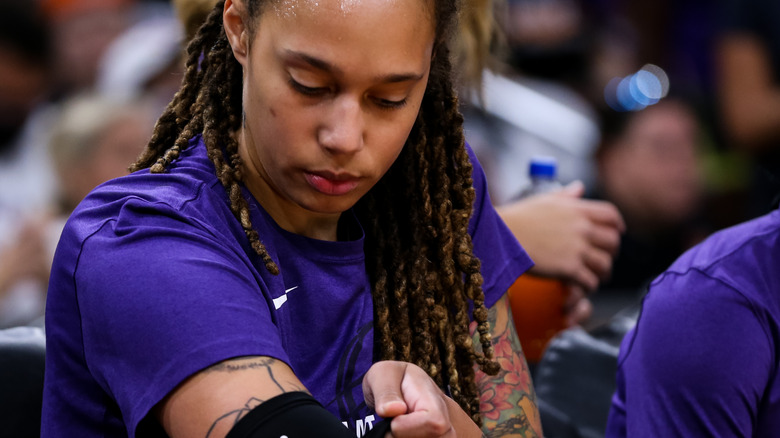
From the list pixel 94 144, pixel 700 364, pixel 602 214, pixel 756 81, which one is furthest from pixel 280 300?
pixel 756 81

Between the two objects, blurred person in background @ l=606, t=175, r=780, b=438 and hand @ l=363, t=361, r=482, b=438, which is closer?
hand @ l=363, t=361, r=482, b=438

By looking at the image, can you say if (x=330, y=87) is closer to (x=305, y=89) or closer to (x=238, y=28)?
(x=305, y=89)

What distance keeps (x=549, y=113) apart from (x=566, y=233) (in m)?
2.54

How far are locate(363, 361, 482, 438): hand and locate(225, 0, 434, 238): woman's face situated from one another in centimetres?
29

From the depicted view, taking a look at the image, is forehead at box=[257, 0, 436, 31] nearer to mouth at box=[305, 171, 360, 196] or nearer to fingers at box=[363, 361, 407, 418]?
mouth at box=[305, 171, 360, 196]

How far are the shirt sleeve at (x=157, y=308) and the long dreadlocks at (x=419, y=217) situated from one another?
27 centimetres

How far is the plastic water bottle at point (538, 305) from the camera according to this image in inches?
93.7

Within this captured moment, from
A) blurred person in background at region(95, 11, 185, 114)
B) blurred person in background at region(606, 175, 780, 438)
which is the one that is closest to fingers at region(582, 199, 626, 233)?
blurred person in background at region(606, 175, 780, 438)

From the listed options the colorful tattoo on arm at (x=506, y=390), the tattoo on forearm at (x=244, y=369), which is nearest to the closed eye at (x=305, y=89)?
the tattoo on forearm at (x=244, y=369)

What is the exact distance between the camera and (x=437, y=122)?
1674 millimetres

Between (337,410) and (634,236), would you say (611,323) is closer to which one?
(337,410)

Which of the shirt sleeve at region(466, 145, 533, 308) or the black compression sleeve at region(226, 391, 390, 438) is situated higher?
the shirt sleeve at region(466, 145, 533, 308)

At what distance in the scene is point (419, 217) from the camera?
1.66 meters

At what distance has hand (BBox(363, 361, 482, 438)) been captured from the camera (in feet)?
3.84
